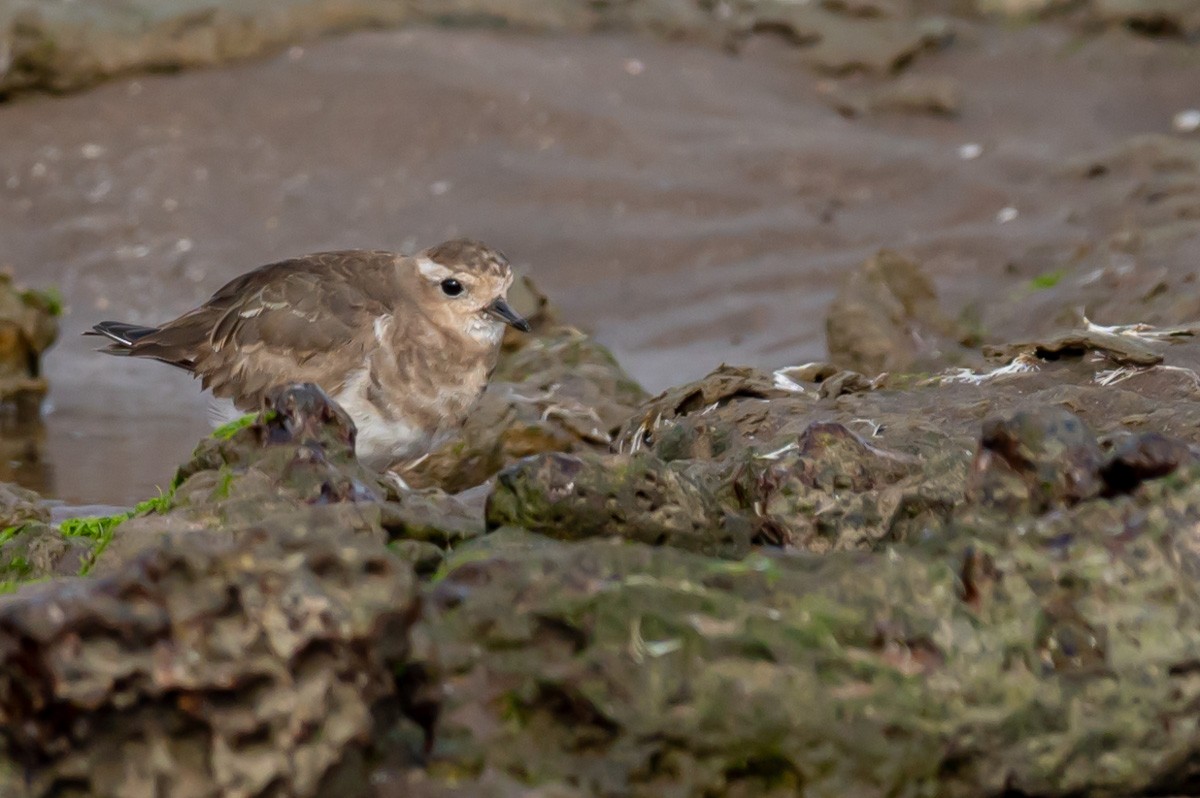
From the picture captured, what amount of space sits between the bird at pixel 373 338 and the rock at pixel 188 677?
9.37 ft

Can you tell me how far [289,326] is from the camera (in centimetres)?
596

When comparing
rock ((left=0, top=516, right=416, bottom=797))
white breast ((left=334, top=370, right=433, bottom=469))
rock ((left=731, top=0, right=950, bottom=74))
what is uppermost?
rock ((left=0, top=516, right=416, bottom=797))

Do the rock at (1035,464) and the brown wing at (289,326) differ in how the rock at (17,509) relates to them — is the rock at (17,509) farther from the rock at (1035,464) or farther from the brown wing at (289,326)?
the rock at (1035,464)

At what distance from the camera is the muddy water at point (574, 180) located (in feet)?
31.4

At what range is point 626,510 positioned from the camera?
3865 mm

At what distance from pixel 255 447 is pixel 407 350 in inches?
64.6

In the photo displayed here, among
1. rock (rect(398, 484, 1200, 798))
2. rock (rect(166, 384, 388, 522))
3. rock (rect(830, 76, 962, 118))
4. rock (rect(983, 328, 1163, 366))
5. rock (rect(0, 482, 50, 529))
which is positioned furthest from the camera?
rock (rect(830, 76, 962, 118))

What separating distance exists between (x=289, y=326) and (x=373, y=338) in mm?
344

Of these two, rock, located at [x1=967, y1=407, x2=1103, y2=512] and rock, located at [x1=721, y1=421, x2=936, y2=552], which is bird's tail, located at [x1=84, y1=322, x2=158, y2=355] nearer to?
rock, located at [x1=721, y1=421, x2=936, y2=552]

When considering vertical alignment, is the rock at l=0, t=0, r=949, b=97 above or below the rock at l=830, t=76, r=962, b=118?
→ above

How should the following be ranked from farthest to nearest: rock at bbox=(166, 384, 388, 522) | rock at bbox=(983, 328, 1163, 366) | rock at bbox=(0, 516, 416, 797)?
1. rock at bbox=(983, 328, 1163, 366)
2. rock at bbox=(166, 384, 388, 522)
3. rock at bbox=(0, 516, 416, 797)

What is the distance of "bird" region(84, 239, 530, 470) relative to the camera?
5.77 metres

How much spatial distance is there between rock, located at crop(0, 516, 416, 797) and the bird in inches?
112

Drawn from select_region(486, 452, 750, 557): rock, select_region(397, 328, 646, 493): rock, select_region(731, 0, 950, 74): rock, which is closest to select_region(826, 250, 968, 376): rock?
select_region(397, 328, 646, 493): rock
